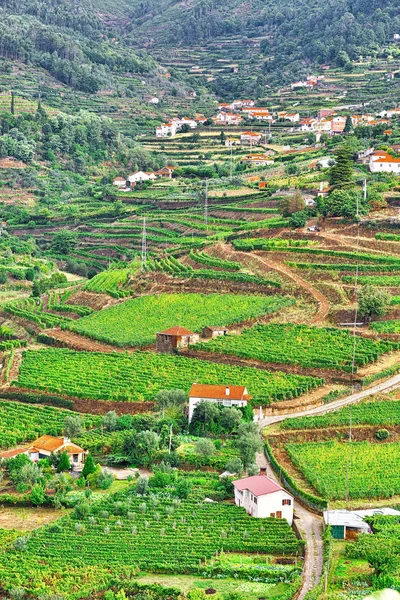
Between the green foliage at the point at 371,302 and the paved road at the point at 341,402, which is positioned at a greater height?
the green foliage at the point at 371,302

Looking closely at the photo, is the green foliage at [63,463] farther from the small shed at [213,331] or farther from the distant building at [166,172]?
the distant building at [166,172]

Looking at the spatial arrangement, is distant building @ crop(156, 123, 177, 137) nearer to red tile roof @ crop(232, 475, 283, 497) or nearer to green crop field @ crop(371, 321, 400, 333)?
green crop field @ crop(371, 321, 400, 333)

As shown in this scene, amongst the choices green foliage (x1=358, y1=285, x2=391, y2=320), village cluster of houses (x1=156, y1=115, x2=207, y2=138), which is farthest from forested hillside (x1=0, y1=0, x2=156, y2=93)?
green foliage (x1=358, y1=285, x2=391, y2=320)

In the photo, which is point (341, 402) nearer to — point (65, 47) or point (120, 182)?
point (120, 182)

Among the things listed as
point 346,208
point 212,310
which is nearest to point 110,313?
point 212,310

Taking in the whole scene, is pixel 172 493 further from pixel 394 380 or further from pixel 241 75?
pixel 241 75

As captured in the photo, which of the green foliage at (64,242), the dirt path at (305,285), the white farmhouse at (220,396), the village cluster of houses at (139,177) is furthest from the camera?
the village cluster of houses at (139,177)

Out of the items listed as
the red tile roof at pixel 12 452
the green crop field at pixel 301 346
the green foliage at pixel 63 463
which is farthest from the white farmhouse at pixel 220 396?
the red tile roof at pixel 12 452
